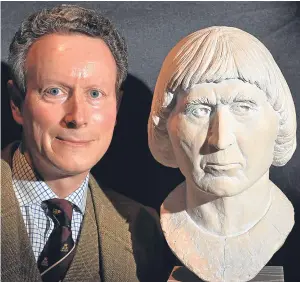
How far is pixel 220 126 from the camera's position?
238 centimetres

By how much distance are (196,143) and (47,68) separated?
20.3 inches

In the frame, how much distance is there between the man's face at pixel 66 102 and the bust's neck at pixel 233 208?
348mm

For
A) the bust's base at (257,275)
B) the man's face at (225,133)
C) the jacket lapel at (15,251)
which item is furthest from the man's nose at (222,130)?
the jacket lapel at (15,251)

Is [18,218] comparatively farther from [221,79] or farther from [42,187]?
[221,79]

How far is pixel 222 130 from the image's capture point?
93.5 inches

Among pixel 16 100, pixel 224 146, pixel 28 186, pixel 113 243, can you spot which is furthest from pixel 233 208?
pixel 16 100

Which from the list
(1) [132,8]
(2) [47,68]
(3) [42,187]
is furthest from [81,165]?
(1) [132,8]

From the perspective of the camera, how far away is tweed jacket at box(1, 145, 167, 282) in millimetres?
2551

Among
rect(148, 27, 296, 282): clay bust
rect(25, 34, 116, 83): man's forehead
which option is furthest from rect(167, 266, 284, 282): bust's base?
rect(25, 34, 116, 83): man's forehead

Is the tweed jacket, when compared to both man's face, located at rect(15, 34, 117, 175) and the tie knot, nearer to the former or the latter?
the tie knot

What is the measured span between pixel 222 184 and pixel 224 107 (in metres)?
0.22

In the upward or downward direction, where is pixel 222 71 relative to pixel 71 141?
upward

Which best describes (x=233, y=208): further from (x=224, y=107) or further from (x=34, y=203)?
(x=34, y=203)

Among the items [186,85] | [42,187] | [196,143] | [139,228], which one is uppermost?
[186,85]
